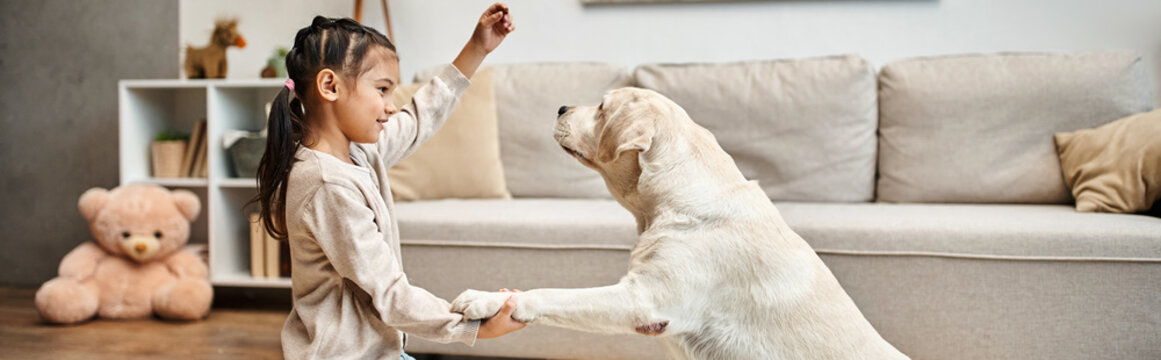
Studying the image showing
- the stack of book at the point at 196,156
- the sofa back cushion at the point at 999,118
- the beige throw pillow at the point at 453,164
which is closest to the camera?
the sofa back cushion at the point at 999,118

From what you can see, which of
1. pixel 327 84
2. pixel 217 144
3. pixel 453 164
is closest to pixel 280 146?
pixel 327 84

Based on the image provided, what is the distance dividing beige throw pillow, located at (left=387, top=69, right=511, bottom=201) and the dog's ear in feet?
4.42

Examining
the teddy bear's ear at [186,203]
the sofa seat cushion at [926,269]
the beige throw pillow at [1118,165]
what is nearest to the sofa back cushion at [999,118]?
the beige throw pillow at [1118,165]

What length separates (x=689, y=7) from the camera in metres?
3.27

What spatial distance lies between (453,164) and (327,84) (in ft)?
4.67

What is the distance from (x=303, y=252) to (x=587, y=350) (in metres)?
1.10

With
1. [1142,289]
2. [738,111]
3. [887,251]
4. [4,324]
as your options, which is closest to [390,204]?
[887,251]

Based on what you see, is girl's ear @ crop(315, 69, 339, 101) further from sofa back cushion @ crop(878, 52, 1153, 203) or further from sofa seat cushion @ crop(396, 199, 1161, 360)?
sofa back cushion @ crop(878, 52, 1153, 203)

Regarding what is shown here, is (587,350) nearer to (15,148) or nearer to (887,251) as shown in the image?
(887,251)

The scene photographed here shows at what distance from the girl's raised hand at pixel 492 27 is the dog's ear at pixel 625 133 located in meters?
0.32

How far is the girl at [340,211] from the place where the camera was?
1282 mm

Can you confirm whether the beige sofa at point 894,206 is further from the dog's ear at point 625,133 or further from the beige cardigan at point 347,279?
the beige cardigan at point 347,279

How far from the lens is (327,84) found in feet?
4.38

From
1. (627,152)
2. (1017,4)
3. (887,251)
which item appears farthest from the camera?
(1017,4)
